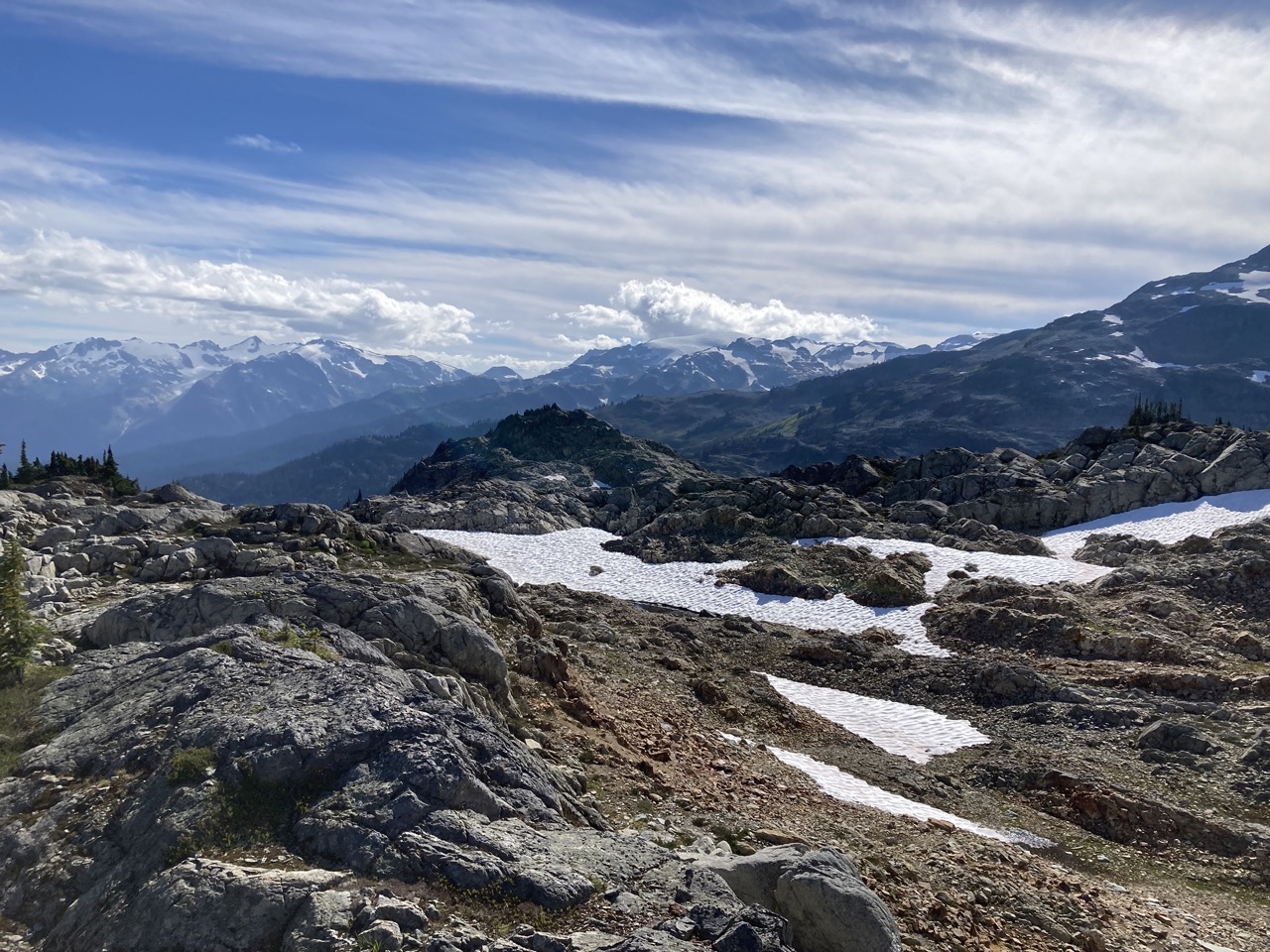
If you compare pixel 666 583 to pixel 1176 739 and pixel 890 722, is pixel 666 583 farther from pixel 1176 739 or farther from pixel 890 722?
pixel 1176 739

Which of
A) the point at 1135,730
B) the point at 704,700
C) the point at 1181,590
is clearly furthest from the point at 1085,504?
the point at 704,700

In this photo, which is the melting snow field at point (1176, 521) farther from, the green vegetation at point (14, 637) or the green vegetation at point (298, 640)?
the green vegetation at point (14, 637)

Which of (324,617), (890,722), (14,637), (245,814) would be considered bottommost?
(890,722)

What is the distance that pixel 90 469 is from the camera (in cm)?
7412

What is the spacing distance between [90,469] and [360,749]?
75.9 metres

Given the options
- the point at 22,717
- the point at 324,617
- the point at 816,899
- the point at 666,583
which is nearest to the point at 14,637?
the point at 22,717

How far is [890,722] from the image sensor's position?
39.1 m

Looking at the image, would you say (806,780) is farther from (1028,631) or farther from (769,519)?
(769,519)

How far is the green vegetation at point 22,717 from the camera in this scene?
1650cm

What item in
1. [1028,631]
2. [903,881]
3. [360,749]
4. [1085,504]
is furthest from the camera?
[1085,504]

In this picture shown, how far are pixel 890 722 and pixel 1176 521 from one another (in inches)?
2171

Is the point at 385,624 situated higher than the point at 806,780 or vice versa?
the point at 385,624

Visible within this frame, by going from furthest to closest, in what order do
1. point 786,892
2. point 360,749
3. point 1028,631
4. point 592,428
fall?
point 592,428 → point 1028,631 → point 360,749 → point 786,892

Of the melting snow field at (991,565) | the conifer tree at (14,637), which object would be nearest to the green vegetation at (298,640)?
the conifer tree at (14,637)
